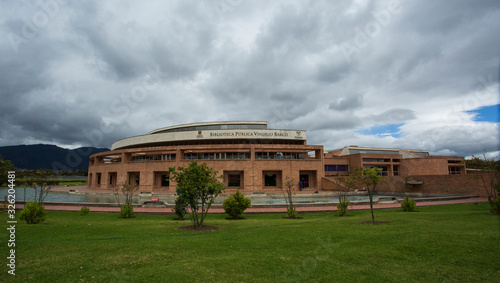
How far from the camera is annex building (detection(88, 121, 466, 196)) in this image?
39.2 metres

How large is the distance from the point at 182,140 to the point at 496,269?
145ft

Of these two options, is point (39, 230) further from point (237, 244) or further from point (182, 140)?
point (182, 140)

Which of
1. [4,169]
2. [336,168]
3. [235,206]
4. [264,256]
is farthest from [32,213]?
[336,168]

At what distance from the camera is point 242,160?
3894 cm

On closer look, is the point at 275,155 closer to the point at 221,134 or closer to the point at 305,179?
the point at 305,179

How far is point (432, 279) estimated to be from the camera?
16.2 ft

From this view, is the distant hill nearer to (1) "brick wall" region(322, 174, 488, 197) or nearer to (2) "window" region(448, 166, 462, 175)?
(1) "brick wall" region(322, 174, 488, 197)

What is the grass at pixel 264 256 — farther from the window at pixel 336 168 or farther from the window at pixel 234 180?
the window at pixel 336 168

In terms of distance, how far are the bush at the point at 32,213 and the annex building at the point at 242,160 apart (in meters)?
26.8

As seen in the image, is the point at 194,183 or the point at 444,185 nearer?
the point at 194,183

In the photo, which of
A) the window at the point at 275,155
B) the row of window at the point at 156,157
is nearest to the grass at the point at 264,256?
the window at the point at 275,155

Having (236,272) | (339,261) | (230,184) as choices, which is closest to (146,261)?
(236,272)

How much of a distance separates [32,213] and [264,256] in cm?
1068

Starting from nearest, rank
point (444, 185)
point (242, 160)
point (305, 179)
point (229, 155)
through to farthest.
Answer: point (444, 185) < point (242, 160) < point (305, 179) < point (229, 155)
